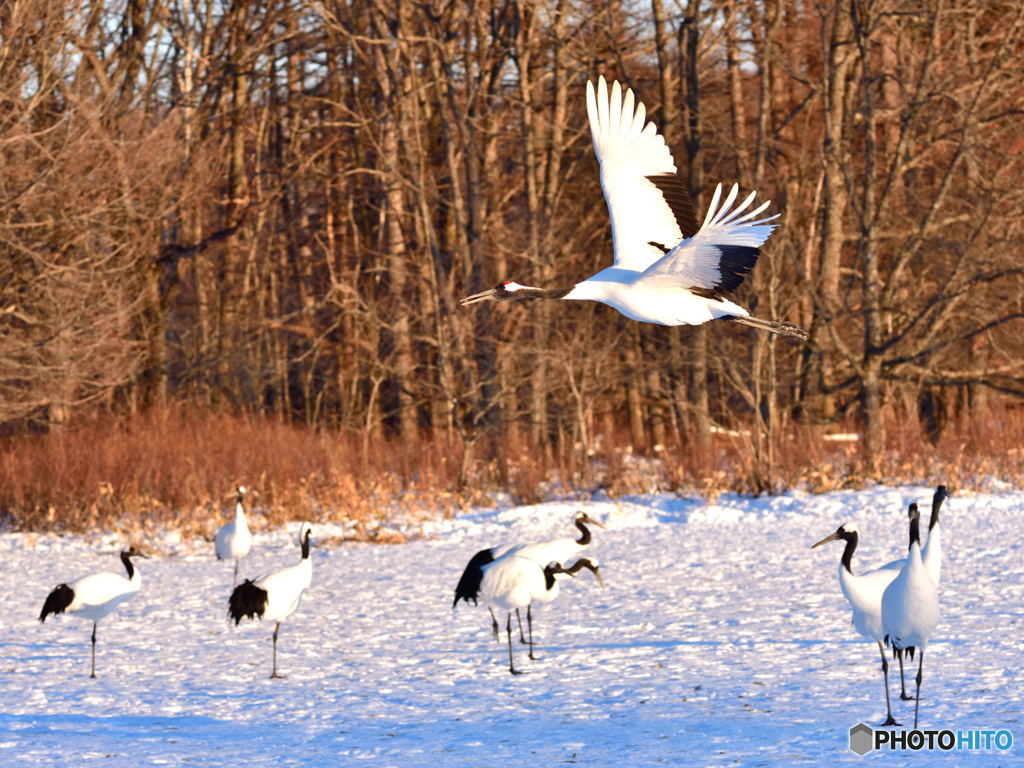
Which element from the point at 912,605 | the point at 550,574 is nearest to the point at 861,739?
the point at 912,605

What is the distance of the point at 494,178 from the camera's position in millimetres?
25734

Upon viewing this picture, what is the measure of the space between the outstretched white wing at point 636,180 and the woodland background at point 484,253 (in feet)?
28.4

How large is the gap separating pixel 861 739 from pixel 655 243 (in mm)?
3138

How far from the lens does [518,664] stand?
9656mm

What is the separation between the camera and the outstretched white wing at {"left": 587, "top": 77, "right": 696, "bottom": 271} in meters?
8.44

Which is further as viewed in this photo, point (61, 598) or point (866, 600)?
point (61, 598)

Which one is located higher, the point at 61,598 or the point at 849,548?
the point at 849,548

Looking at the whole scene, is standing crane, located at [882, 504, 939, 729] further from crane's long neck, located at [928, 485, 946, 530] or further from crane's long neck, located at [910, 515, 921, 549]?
crane's long neck, located at [928, 485, 946, 530]

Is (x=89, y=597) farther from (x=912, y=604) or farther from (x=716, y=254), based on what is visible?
(x=912, y=604)

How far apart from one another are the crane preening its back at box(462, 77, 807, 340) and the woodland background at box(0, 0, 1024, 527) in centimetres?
872

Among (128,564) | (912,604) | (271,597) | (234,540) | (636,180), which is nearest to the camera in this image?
(912,604)

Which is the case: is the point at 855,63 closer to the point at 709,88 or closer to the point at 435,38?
the point at 709,88

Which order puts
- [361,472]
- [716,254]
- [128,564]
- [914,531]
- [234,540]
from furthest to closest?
[361,472] < [234,540] < [128,564] < [914,531] < [716,254]

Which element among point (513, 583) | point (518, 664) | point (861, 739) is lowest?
point (518, 664)
